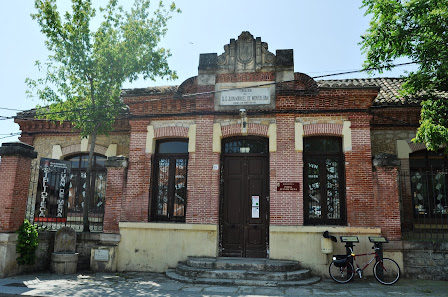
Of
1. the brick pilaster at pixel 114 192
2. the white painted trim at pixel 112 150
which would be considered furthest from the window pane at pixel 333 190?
the white painted trim at pixel 112 150

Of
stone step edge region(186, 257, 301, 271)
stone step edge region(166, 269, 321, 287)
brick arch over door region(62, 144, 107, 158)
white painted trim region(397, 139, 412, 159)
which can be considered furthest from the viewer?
brick arch over door region(62, 144, 107, 158)

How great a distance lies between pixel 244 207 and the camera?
1038 cm

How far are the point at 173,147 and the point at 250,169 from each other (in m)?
2.63

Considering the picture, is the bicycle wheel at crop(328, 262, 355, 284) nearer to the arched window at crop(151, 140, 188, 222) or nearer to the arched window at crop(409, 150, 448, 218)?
the arched window at crop(409, 150, 448, 218)

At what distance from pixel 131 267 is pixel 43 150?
264 inches

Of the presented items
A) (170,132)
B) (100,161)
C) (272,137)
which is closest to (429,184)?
(272,137)

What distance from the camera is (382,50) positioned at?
9.84 metres

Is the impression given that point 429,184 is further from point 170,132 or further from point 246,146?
point 170,132

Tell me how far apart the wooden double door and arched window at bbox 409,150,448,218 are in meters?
5.12

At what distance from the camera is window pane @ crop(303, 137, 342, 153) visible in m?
10.5

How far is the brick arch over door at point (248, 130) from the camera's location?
34.3 feet

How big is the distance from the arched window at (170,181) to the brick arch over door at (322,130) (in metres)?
3.81

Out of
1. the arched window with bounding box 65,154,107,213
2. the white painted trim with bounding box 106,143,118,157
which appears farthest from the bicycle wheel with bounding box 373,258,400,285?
the white painted trim with bounding box 106,143,118,157

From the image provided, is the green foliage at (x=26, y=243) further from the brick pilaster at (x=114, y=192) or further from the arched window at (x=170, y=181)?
the arched window at (x=170, y=181)
